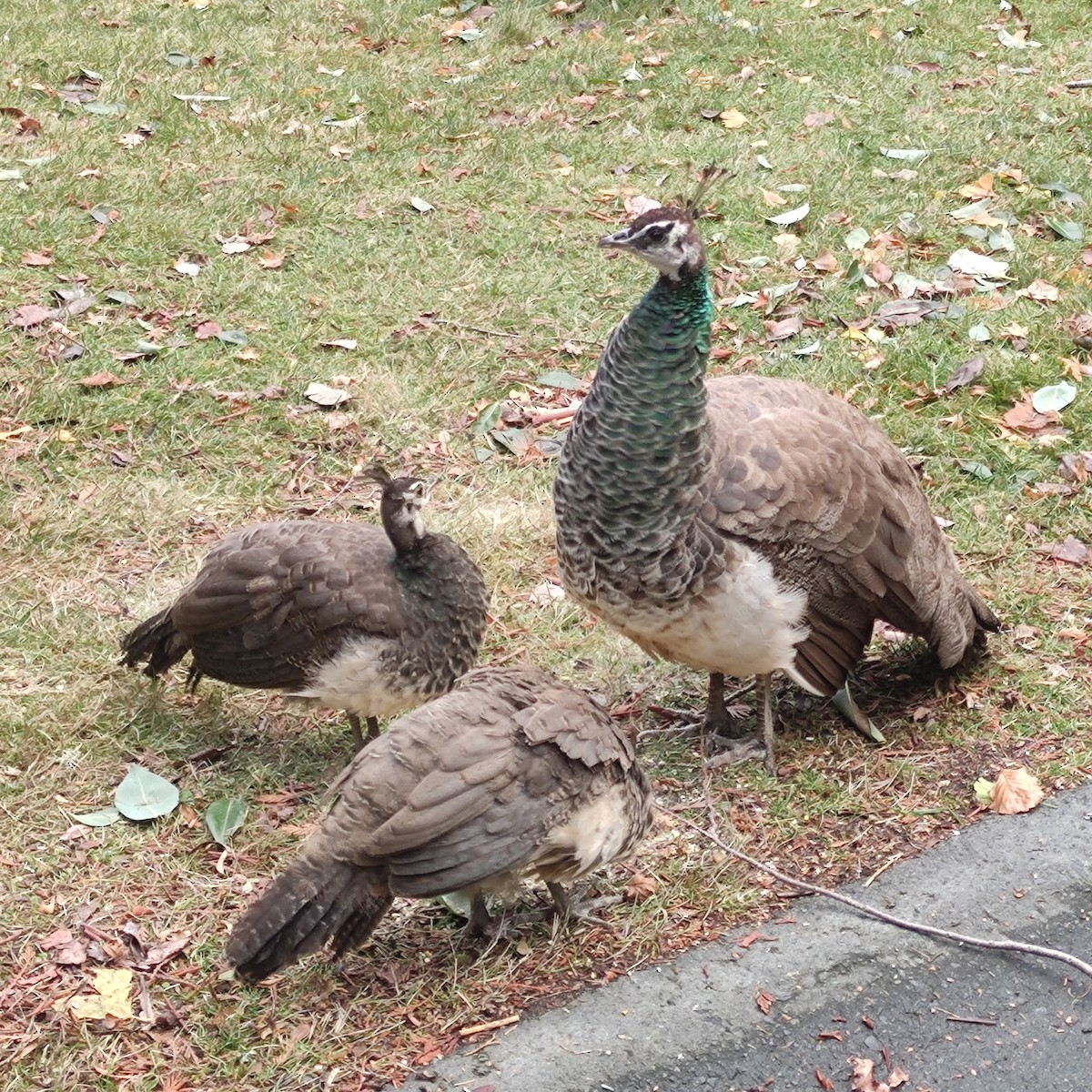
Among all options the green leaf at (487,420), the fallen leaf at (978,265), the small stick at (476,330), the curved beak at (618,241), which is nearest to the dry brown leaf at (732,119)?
the fallen leaf at (978,265)

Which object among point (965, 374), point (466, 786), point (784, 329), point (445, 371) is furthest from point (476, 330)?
point (466, 786)

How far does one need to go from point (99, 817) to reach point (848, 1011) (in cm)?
199

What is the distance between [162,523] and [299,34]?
207 inches

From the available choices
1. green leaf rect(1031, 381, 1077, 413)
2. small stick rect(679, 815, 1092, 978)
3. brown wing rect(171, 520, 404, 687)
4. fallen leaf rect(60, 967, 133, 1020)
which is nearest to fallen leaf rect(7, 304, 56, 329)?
brown wing rect(171, 520, 404, 687)

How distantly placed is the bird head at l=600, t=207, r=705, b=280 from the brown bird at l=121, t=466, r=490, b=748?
925 mm

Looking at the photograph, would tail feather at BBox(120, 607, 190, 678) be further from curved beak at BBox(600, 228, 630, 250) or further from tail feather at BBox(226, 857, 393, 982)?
curved beak at BBox(600, 228, 630, 250)

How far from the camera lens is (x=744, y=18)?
31.2 ft

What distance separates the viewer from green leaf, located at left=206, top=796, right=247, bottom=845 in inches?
148

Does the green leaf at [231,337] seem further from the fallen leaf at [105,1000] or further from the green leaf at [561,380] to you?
the fallen leaf at [105,1000]

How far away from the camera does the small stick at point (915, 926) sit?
10.8 ft

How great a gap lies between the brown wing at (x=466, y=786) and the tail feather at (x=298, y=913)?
0.06m

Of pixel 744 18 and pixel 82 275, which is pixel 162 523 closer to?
pixel 82 275

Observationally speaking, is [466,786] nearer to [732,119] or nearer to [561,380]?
[561,380]

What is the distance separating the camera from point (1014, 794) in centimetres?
384
